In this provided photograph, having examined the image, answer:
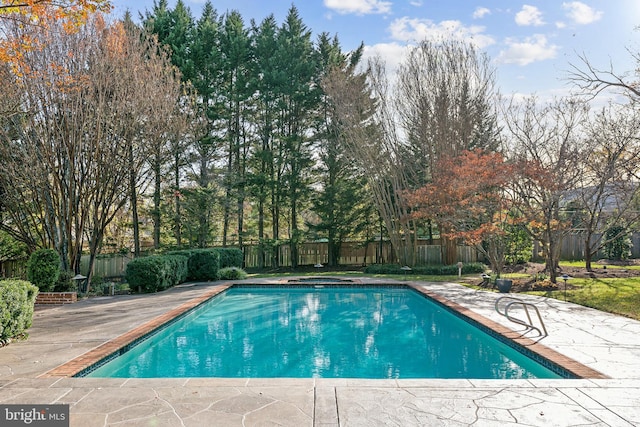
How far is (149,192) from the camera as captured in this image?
57.1ft

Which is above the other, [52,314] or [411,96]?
[411,96]

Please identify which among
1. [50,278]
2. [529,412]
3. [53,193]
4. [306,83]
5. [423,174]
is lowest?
[529,412]

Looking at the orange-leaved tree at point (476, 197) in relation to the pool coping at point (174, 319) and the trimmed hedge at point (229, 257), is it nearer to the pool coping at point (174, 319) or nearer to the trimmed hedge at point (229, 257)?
the pool coping at point (174, 319)

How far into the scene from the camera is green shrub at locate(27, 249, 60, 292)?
8.92m


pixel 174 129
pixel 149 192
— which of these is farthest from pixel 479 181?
pixel 149 192

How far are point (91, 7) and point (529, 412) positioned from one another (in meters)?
6.38

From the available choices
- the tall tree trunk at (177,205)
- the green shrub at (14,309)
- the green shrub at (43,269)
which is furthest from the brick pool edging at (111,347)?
the tall tree trunk at (177,205)

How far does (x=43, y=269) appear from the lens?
894 centimetres

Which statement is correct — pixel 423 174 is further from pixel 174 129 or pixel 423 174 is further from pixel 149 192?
pixel 149 192

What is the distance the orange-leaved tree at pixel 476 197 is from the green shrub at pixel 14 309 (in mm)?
9852

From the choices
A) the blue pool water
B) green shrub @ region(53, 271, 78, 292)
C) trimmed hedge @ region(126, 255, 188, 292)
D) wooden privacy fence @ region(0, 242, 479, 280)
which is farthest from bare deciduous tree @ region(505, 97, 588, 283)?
green shrub @ region(53, 271, 78, 292)

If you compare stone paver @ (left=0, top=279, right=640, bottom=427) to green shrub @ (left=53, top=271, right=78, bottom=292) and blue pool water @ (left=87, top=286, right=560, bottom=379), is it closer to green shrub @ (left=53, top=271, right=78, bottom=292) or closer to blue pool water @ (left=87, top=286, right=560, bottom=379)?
blue pool water @ (left=87, top=286, right=560, bottom=379)

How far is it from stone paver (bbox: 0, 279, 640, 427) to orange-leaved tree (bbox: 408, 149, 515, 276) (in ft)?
20.4

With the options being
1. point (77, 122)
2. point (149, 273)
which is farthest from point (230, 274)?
point (77, 122)
